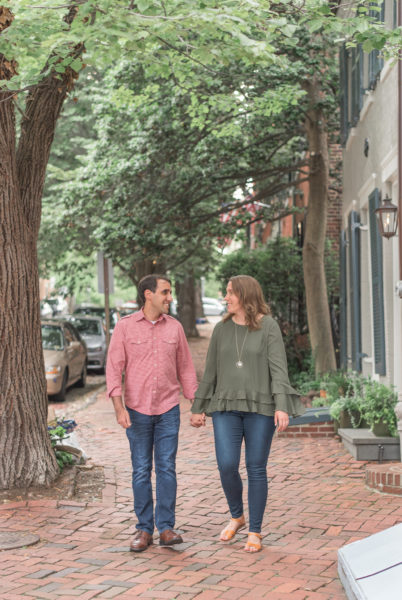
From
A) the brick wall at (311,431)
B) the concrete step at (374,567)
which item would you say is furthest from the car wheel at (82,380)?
the concrete step at (374,567)

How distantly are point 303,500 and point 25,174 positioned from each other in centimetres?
367

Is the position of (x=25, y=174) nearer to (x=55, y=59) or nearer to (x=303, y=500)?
(x=55, y=59)

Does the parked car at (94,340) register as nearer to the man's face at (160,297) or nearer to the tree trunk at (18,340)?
the tree trunk at (18,340)

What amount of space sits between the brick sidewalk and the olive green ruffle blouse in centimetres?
92

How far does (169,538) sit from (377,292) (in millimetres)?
5610

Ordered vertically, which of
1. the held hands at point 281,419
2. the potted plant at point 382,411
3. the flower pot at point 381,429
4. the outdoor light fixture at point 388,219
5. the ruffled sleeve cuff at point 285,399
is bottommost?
the flower pot at point 381,429

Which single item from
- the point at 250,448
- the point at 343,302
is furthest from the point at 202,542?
the point at 343,302

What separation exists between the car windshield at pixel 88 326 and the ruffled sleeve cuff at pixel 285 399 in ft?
59.5

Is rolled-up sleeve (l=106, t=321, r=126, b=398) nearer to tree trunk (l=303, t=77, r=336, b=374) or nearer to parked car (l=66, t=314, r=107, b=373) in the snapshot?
tree trunk (l=303, t=77, r=336, b=374)

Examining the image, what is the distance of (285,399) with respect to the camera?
5.79 metres

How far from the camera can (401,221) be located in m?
8.41

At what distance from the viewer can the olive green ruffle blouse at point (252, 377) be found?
5.83m

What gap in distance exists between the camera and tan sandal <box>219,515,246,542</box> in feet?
20.1

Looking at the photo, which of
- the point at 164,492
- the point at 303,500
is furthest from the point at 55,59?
the point at 303,500
